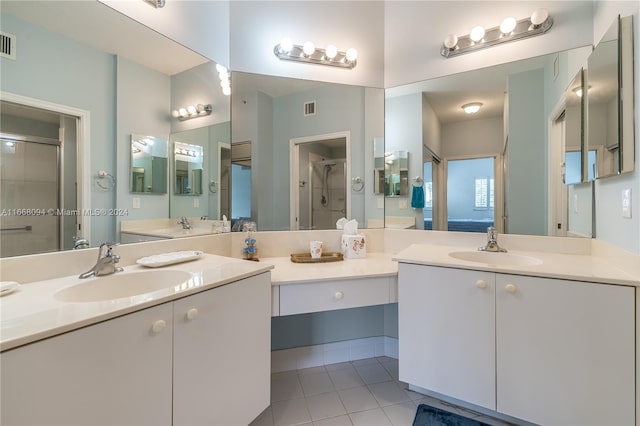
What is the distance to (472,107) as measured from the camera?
181cm

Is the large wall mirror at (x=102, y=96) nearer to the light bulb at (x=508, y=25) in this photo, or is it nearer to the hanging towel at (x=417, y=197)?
the hanging towel at (x=417, y=197)

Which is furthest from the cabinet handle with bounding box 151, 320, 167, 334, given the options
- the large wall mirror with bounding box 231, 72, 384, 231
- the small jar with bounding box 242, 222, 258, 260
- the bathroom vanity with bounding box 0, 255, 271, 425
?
the large wall mirror with bounding box 231, 72, 384, 231

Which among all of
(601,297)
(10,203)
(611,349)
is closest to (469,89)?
(601,297)

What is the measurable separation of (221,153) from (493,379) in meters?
1.96

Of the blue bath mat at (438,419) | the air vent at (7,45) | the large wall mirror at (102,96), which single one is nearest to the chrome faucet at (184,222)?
the large wall mirror at (102,96)

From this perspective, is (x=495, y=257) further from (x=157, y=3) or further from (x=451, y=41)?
(x=157, y=3)

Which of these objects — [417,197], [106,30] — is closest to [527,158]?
[417,197]

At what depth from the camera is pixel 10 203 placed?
37.9 inches

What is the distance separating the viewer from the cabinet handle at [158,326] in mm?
835

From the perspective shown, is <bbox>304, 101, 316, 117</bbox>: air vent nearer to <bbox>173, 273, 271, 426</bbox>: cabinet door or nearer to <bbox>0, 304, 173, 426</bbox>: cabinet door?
<bbox>173, 273, 271, 426</bbox>: cabinet door

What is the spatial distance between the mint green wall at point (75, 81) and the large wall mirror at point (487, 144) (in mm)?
1693

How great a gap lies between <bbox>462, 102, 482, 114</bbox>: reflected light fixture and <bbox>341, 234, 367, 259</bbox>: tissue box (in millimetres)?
1105

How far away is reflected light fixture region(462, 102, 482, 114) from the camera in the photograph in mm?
1787

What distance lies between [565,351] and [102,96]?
2.31 m
